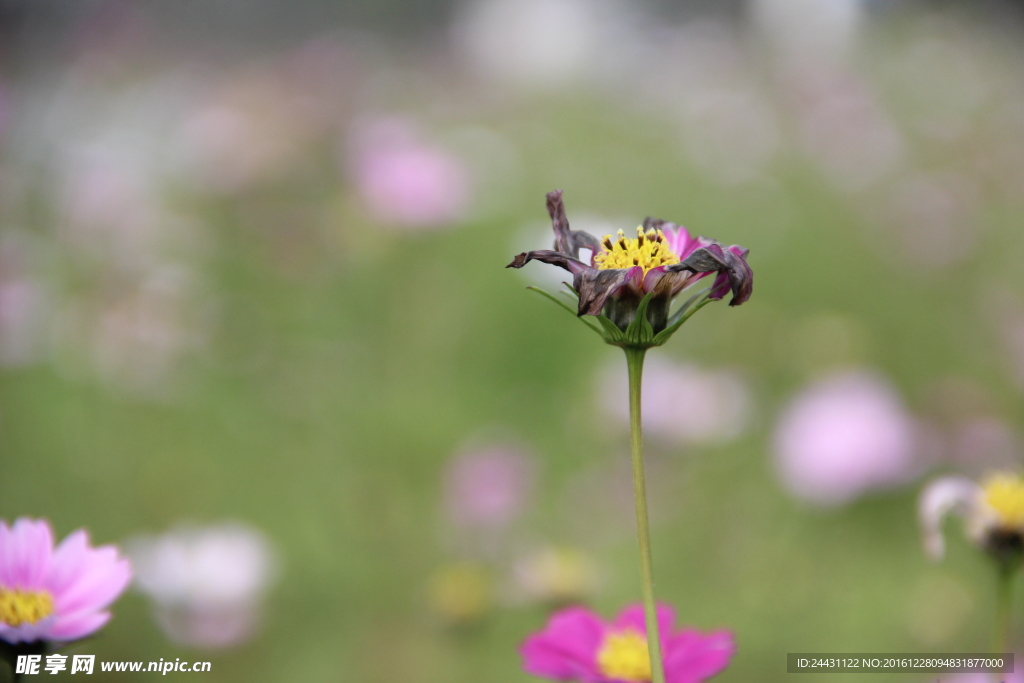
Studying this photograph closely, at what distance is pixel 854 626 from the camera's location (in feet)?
2.37

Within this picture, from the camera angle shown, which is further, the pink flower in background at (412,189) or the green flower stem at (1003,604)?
the pink flower in background at (412,189)

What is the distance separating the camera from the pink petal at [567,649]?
23cm

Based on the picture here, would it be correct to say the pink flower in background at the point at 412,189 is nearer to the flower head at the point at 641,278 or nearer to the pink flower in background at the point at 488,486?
the pink flower in background at the point at 488,486

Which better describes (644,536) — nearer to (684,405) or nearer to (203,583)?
(203,583)

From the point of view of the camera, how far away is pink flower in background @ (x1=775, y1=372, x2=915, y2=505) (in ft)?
2.38

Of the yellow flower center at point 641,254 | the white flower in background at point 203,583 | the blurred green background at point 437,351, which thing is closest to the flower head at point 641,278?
the yellow flower center at point 641,254

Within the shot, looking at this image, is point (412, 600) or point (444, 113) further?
point (444, 113)

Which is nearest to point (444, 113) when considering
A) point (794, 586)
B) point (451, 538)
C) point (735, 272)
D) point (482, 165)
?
point (482, 165)

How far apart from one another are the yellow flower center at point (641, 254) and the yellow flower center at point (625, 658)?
4.6 inches

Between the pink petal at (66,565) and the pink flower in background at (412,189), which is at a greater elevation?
the pink flower in background at (412,189)

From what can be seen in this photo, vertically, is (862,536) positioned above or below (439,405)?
below

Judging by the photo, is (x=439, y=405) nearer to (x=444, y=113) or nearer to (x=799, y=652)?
(x=799, y=652)

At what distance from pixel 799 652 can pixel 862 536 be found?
214mm

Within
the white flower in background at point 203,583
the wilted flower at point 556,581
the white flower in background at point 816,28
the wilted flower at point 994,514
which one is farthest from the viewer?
the white flower in background at point 816,28
